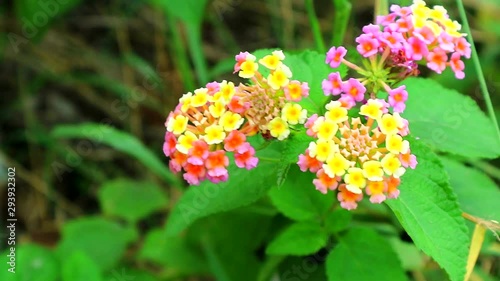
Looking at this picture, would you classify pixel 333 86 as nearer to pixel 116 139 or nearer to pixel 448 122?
pixel 448 122

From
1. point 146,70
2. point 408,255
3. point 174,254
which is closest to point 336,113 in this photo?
point 408,255

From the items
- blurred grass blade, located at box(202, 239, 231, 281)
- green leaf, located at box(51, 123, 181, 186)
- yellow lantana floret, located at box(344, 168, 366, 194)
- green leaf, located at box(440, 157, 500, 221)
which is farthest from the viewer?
green leaf, located at box(51, 123, 181, 186)

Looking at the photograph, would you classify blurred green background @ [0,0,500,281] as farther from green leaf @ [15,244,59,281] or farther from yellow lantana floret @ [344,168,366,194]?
yellow lantana floret @ [344,168,366,194]

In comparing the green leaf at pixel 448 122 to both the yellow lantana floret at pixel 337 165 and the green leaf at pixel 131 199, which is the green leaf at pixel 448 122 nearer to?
the yellow lantana floret at pixel 337 165

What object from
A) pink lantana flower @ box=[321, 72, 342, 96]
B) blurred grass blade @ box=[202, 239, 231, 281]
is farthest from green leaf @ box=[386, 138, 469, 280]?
blurred grass blade @ box=[202, 239, 231, 281]

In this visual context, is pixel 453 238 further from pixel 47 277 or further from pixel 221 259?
pixel 47 277

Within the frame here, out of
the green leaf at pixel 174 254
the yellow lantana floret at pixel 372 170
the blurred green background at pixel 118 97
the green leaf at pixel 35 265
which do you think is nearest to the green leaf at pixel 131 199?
the blurred green background at pixel 118 97

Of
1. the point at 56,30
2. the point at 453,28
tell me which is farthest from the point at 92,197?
the point at 453,28
